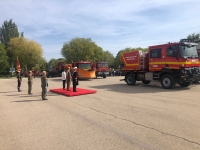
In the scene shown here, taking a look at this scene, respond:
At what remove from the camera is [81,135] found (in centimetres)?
484

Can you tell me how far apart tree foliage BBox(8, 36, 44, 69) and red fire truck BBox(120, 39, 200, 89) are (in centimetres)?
4366

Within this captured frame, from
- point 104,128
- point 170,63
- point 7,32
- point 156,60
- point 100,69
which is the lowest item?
point 104,128

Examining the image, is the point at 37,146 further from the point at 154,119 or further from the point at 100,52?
the point at 100,52

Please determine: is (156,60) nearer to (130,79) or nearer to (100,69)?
(130,79)

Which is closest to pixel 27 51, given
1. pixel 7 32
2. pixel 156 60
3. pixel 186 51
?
pixel 7 32

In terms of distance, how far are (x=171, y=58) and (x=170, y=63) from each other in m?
0.35

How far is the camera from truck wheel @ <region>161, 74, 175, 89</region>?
42.4ft

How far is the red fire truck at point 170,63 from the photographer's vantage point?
41.0 feet

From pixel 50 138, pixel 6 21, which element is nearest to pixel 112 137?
pixel 50 138

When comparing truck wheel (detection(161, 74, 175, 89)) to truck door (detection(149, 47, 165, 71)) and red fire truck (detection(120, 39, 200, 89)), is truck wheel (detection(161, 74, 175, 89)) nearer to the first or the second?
red fire truck (detection(120, 39, 200, 89))

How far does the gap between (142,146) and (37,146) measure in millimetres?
2281

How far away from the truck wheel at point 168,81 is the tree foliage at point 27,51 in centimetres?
4625

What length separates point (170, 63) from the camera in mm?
13148

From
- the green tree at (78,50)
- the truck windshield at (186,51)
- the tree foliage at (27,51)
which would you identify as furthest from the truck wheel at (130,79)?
the tree foliage at (27,51)
